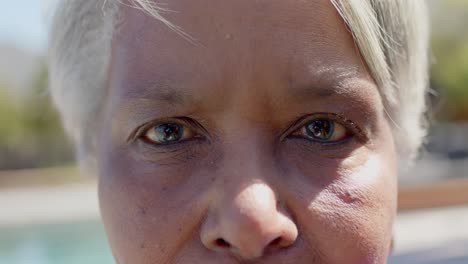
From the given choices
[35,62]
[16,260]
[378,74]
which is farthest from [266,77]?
[35,62]

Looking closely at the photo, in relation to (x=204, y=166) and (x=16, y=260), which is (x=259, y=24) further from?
(x=16, y=260)

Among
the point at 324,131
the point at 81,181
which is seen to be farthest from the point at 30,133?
the point at 324,131

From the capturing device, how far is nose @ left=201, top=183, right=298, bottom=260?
981 mm

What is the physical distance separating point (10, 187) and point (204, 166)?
13.6 m

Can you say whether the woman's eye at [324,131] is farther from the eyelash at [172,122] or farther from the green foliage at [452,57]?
the green foliage at [452,57]

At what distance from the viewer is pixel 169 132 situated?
1168 millimetres

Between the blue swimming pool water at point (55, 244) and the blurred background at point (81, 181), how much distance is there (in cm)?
1

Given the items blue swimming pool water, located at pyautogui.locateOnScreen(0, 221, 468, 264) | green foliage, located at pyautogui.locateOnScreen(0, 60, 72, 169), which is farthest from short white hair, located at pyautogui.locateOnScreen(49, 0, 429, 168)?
green foliage, located at pyautogui.locateOnScreen(0, 60, 72, 169)

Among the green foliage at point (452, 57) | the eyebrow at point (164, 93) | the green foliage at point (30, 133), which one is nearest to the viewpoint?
the eyebrow at point (164, 93)

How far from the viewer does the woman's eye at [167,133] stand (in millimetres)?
1146

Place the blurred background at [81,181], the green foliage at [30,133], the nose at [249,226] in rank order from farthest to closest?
the green foliage at [30,133] → the blurred background at [81,181] → the nose at [249,226]

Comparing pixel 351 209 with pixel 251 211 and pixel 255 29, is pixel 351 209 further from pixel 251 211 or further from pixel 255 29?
pixel 255 29

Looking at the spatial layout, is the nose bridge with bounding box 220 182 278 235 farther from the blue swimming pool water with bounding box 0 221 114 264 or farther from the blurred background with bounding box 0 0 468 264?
the blue swimming pool water with bounding box 0 221 114 264

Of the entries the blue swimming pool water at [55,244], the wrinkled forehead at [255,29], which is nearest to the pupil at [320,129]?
the wrinkled forehead at [255,29]
